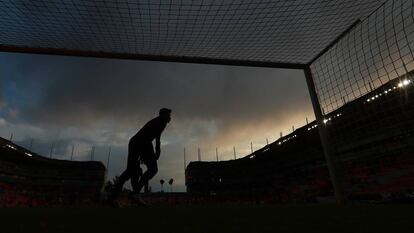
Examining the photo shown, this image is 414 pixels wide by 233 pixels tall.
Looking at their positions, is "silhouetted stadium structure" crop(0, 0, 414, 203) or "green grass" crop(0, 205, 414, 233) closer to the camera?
"green grass" crop(0, 205, 414, 233)

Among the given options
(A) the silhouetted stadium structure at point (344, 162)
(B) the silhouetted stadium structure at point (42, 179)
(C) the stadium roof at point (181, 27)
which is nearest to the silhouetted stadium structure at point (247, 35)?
(C) the stadium roof at point (181, 27)

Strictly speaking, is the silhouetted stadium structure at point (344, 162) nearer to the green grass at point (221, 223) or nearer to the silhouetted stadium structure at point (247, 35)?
the silhouetted stadium structure at point (247, 35)

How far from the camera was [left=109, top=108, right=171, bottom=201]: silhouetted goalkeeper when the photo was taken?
4.96 metres

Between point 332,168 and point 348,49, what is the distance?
481cm

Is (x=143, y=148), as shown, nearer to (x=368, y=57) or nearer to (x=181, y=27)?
(x=181, y=27)

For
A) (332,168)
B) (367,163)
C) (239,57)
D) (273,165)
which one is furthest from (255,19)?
(273,165)

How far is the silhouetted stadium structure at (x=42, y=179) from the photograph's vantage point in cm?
4247

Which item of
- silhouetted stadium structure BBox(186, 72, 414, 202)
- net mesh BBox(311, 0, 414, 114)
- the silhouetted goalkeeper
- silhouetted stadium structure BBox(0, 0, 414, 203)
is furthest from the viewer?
silhouetted stadium structure BBox(186, 72, 414, 202)

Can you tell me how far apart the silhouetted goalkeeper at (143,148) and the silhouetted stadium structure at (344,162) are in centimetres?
867

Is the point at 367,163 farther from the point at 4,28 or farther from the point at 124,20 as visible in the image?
the point at 4,28

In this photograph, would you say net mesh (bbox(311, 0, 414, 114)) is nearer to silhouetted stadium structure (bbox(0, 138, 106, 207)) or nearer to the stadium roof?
the stadium roof

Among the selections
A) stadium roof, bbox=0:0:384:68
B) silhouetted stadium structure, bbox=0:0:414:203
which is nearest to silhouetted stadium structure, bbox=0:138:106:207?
stadium roof, bbox=0:0:384:68

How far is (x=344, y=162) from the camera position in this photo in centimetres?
3556

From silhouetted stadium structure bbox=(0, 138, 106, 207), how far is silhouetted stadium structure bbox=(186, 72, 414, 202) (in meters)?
22.6
